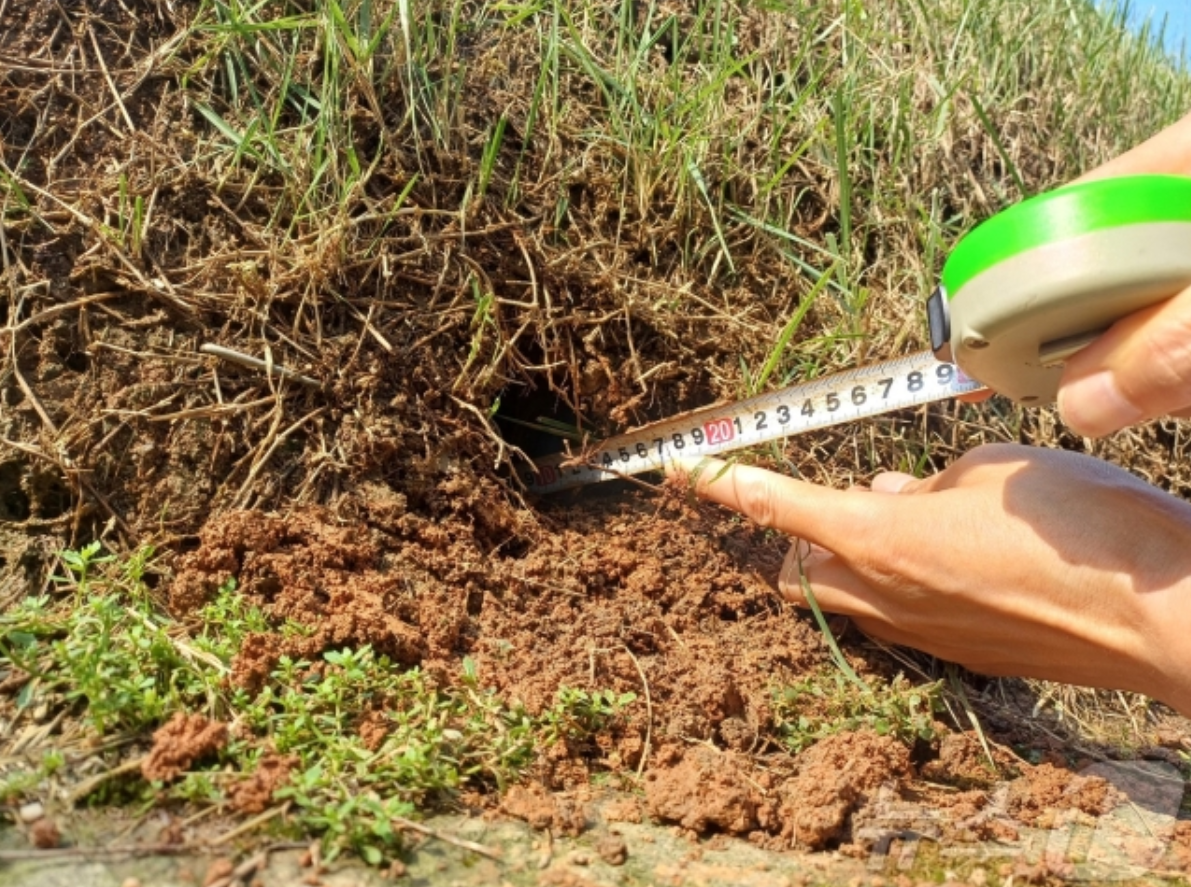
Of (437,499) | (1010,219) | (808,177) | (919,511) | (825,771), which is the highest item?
(808,177)

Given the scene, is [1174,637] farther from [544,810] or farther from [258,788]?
[258,788]

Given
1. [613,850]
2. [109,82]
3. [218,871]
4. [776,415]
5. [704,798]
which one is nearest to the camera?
[218,871]

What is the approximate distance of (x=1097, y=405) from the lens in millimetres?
1661

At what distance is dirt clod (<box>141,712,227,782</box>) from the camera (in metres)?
1.57

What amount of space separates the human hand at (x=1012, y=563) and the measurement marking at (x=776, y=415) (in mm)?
182

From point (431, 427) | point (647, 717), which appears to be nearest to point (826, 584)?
point (647, 717)

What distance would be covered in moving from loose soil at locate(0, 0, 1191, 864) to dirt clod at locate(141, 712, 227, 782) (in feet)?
0.55

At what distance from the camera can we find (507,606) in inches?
90.8

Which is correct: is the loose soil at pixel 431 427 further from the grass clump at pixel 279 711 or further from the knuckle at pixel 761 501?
the knuckle at pixel 761 501

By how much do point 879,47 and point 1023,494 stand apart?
6.51 ft

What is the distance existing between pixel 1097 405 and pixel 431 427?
4.87 ft

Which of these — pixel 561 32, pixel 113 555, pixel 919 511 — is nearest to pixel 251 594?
pixel 113 555

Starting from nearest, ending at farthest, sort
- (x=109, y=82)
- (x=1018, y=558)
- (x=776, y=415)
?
(x=1018, y=558) < (x=109, y=82) < (x=776, y=415)

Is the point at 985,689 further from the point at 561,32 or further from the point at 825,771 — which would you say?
the point at 561,32
